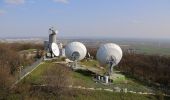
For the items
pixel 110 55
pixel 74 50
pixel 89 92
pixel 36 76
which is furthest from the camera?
pixel 74 50

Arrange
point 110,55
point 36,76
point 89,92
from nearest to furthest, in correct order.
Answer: point 89,92 < point 36,76 < point 110,55

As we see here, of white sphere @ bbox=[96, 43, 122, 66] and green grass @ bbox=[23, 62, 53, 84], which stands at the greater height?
white sphere @ bbox=[96, 43, 122, 66]

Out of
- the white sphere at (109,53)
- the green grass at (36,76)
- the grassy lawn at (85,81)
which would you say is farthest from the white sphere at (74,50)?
the green grass at (36,76)

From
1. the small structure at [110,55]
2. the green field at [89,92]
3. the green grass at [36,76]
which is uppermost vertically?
the small structure at [110,55]

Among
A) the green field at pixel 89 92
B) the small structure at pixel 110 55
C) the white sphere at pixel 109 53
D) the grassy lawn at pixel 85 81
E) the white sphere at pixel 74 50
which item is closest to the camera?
the green field at pixel 89 92

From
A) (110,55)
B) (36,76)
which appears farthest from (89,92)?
(110,55)

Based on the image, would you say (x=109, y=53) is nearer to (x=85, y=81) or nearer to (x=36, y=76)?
(x=85, y=81)

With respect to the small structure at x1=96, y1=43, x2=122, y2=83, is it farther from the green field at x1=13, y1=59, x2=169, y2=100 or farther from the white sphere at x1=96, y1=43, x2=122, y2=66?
the green field at x1=13, y1=59, x2=169, y2=100

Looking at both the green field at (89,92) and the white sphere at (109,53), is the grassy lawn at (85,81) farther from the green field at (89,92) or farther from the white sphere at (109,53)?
the white sphere at (109,53)

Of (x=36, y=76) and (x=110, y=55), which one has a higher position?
(x=110, y=55)

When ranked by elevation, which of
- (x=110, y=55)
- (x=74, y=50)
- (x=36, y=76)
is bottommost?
(x=36, y=76)

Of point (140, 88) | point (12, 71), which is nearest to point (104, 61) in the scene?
point (140, 88)

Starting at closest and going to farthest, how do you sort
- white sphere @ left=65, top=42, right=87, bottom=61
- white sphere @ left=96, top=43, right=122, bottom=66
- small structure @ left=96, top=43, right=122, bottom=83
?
small structure @ left=96, top=43, right=122, bottom=83
white sphere @ left=96, top=43, right=122, bottom=66
white sphere @ left=65, top=42, right=87, bottom=61

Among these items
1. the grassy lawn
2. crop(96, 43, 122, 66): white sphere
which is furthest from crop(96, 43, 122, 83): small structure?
the grassy lawn
